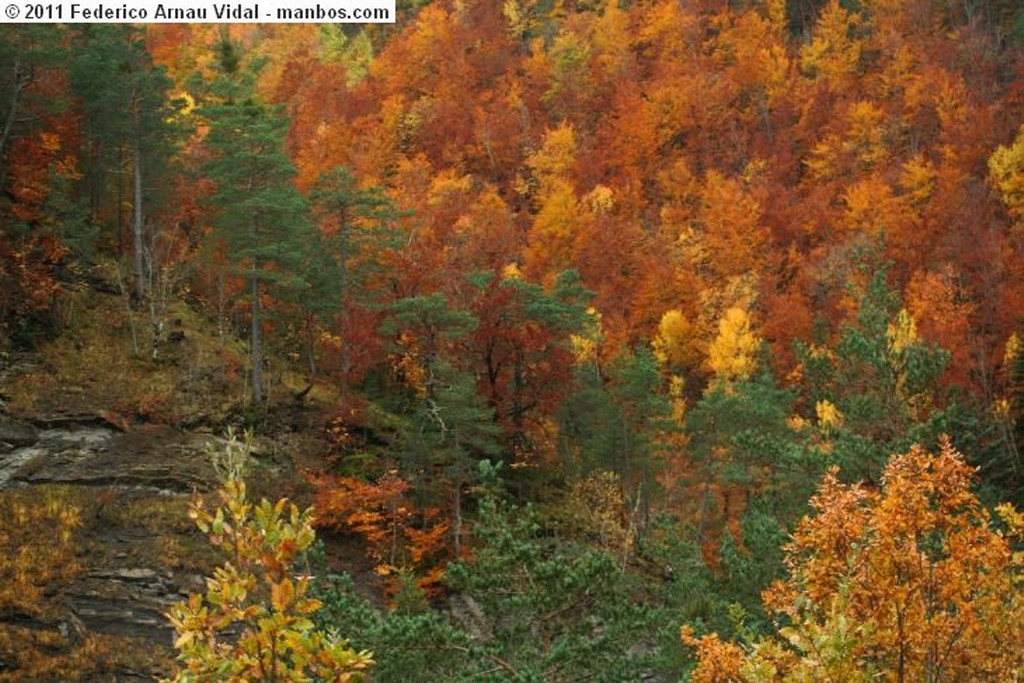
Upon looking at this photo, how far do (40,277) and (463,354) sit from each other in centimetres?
1275

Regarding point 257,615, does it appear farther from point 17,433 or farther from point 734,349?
point 734,349

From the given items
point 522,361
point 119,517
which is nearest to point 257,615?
point 119,517

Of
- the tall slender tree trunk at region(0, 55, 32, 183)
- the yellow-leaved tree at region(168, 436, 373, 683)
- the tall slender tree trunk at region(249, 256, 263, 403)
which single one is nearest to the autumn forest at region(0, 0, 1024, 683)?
the yellow-leaved tree at region(168, 436, 373, 683)

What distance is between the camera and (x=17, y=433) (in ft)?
70.3

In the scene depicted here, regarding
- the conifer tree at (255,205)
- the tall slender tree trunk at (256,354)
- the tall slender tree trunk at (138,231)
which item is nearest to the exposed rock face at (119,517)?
the tall slender tree trunk at (256,354)

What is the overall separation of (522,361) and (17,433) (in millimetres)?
14266

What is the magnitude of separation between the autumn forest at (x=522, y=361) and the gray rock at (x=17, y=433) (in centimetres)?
9

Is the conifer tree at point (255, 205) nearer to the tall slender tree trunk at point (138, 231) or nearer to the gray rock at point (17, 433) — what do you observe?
the tall slender tree trunk at point (138, 231)

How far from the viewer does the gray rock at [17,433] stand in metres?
21.2

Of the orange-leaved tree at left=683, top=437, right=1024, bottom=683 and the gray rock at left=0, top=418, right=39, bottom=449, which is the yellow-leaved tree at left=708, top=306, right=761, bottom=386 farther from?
the orange-leaved tree at left=683, top=437, right=1024, bottom=683

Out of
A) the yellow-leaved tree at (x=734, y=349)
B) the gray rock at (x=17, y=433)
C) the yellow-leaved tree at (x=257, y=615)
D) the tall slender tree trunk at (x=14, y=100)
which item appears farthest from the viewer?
the yellow-leaved tree at (x=734, y=349)

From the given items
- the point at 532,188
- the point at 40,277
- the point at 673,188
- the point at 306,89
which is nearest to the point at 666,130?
the point at 673,188

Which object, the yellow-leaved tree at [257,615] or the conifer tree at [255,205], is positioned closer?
the yellow-leaved tree at [257,615]

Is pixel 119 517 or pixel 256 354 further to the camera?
pixel 256 354
